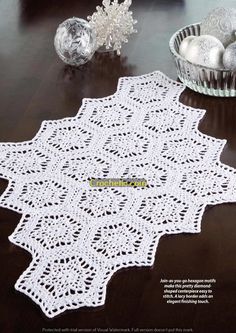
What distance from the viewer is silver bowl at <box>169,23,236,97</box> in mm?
1286

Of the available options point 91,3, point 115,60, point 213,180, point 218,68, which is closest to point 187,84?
point 218,68

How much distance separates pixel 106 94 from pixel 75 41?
0.15m

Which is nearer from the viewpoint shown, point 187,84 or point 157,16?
point 187,84

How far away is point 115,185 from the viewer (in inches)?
43.4

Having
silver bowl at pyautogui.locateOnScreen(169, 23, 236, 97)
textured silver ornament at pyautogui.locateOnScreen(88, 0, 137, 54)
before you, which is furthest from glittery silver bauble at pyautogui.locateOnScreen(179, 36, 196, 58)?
textured silver ornament at pyautogui.locateOnScreen(88, 0, 137, 54)

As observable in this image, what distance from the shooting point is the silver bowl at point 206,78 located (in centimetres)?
129

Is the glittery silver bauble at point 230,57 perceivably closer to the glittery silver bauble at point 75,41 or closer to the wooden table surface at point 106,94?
the wooden table surface at point 106,94

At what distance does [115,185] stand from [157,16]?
0.70 meters

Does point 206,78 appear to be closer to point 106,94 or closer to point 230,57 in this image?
point 230,57

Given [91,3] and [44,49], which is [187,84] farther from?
[91,3]

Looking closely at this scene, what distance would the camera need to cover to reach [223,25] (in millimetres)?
1346

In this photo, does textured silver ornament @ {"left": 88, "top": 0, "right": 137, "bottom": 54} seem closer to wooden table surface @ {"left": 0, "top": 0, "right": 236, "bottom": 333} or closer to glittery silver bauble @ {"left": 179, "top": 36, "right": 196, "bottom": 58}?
wooden table surface @ {"left": 0, "top": 0, "right": 236, "bottom": 333}

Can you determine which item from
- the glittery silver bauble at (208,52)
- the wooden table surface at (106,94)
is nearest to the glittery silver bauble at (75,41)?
the wooden table surface at (106,94)

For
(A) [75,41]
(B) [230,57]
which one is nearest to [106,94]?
(A) [75,41]
